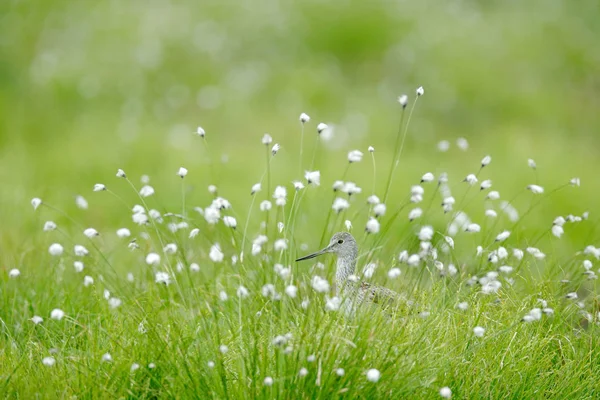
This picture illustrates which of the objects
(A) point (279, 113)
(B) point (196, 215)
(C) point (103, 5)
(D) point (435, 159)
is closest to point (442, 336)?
(B) point (196, 215)

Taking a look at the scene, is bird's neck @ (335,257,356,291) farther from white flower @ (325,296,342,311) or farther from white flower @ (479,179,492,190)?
white flower @ (479,179,492,190)

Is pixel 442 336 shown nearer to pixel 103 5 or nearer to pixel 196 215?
pixel 196 215

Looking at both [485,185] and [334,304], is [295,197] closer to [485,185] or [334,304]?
[334,304]

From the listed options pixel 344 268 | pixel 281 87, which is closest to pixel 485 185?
pixel 344 268

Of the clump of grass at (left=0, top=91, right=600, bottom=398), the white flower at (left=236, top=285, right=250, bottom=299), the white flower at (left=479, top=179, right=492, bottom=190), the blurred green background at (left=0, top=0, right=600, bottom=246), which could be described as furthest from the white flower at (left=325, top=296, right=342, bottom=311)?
the blurred green background at (left=0, top=0, right=600, bottom=246)

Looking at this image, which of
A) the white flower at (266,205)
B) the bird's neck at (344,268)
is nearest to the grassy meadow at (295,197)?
the white flower at (266,205)

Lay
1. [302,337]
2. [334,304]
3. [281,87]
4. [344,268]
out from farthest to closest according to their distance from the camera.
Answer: [281,87] → [344,268] → [334,304] → [302,337]
